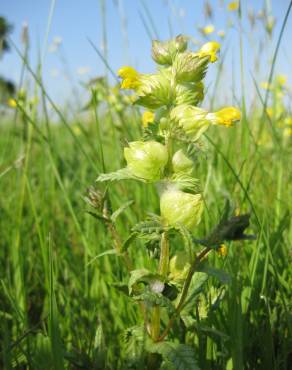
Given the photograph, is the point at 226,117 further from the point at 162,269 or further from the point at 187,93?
the point at 162,269

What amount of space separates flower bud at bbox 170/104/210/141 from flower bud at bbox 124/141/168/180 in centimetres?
5

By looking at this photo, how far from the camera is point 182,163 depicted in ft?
2.14

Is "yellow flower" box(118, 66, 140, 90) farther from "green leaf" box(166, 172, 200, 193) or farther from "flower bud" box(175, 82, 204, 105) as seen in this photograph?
"green leaf" box(166, 172, 200, 193)

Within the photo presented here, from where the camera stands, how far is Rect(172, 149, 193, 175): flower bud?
0.65 meters

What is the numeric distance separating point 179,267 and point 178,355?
0.48ft

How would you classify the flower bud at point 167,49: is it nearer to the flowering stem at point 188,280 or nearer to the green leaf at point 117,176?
the green leaf at point 117,176

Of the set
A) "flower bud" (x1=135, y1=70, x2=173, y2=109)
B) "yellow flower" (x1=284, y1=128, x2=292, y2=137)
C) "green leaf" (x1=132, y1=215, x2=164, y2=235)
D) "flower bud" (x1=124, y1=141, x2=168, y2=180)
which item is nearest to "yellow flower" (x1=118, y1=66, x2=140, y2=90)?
"flower bud" (x1=135, y1=70, x2=173, y2=109)

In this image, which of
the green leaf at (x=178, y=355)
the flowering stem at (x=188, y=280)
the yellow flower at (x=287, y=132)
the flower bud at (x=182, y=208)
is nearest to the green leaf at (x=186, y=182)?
the flower bud at (x=182, y=208)

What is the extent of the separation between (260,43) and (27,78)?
1049mm

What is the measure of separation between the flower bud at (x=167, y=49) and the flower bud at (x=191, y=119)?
0.32ft

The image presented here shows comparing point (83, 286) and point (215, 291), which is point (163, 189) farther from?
point (83, 286)

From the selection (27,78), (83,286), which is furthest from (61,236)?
(27,78)

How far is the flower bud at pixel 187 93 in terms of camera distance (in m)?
0.68

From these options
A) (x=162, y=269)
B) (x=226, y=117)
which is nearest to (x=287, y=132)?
(x=226, y=117)
